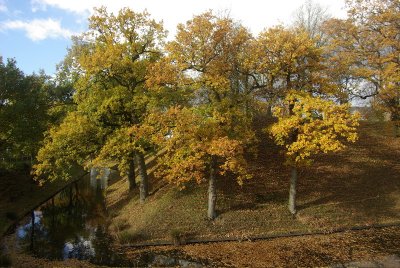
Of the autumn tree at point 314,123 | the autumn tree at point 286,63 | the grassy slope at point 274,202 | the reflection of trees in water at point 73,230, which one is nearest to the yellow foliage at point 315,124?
the autumn tree at point 314,123

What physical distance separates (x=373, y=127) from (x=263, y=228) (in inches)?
818

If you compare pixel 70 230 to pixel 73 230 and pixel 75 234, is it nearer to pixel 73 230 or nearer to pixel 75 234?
pixel 73 230

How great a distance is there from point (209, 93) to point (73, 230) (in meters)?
13.1

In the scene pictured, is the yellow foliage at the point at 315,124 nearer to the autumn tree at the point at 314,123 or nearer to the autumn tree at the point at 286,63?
the autumn tree at the point at 314,123

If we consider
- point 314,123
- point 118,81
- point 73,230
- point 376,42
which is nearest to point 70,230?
point 73,230

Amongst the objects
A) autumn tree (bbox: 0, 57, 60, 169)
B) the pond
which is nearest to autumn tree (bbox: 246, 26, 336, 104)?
the pond

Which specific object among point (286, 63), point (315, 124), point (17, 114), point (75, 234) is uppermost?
point (286, 63)

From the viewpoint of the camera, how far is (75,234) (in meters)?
22.2

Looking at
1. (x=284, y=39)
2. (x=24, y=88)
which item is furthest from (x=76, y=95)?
(x=284, y=39)

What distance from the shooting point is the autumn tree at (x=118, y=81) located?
74.1ft

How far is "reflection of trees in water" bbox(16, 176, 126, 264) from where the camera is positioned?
1866cm

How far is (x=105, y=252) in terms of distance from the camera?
732 inches

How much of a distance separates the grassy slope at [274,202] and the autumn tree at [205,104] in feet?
5.92

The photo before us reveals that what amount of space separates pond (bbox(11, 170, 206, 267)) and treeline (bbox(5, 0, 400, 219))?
4.06 m
